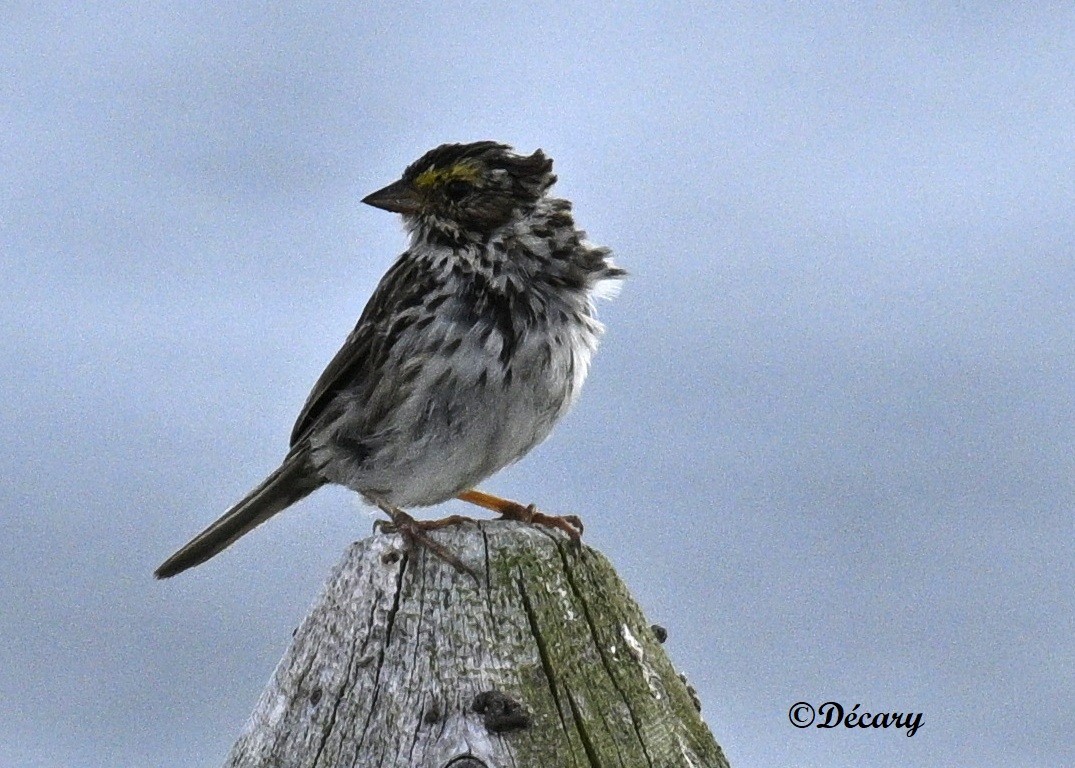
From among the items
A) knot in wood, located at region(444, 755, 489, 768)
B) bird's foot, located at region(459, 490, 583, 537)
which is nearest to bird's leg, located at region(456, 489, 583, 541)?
bird's foot, located at region(459, 490, 583, 537)

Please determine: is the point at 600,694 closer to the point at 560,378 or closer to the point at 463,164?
the point at 560,378

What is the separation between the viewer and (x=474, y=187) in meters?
6.84

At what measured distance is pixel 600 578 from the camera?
4.38m

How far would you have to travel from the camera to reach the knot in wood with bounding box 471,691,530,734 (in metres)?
3.91

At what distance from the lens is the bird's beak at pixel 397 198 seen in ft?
23.0

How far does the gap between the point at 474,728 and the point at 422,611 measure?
1.32 ft

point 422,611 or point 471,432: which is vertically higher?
point 471,432

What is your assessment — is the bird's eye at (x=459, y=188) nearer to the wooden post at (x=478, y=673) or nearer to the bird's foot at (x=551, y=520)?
the bird's foot at (x=551, y=520)

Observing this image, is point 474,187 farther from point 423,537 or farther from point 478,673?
point 478,673

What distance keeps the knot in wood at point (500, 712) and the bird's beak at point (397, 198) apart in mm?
3537

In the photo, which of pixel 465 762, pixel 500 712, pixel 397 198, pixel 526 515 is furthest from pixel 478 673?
pixel 397 198

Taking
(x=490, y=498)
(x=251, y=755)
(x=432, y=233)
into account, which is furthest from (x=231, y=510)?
(x=251, y=755)

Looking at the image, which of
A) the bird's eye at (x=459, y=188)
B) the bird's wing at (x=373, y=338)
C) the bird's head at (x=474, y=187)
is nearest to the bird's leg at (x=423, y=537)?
the bird's wing at (x=373, y=338)

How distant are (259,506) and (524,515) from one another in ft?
7.24
